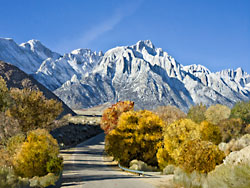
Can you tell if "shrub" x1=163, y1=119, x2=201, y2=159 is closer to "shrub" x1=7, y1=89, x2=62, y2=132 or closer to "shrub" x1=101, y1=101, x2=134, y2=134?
"shrub" x1=7, y1=89, x2=62, y2=132

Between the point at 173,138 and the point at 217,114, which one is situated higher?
the point at 217,114

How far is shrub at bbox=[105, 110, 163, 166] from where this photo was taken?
38844mm

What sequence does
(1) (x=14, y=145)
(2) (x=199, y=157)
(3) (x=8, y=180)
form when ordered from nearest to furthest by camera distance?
(3) (x=8, y=180)
(2) (x=199, y=157)
(1) (x=14, y=145)

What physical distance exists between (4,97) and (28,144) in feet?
41.0

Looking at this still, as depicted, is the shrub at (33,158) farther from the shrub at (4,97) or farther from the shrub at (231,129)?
the shrub at (231,129)

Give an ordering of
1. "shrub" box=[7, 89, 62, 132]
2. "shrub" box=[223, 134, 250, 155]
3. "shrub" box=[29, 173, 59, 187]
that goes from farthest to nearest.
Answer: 1. "shrub" box=[223, 134, 250, 155]
2. "shrub" box=[7, 89, 62, 132]
3. "shrub" box=[29, 173, 59, 187]

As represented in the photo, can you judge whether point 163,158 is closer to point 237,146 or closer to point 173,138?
point 173,138

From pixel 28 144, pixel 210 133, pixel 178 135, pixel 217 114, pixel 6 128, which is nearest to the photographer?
pixel 28 144

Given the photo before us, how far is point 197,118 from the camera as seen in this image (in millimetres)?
85250

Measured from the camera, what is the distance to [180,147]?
120 ft

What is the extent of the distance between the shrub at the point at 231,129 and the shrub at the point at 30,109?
130ft

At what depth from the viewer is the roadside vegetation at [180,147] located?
39.5 ft

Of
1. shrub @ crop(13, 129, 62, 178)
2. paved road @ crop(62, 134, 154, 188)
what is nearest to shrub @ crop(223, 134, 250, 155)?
paved road @ crop(62, 134, 154, 188)

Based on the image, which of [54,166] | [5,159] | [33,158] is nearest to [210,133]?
[54,166]
